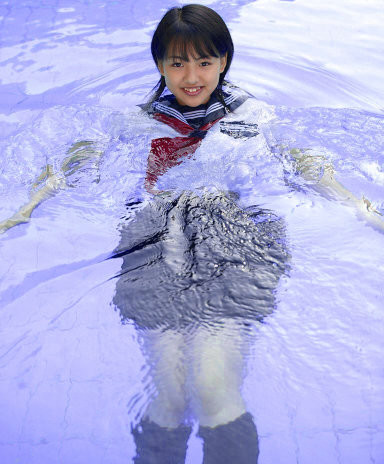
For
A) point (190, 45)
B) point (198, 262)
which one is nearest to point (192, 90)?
point (190, 45)

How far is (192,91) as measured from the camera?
2332mm

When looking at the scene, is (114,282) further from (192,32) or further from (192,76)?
(192,32)

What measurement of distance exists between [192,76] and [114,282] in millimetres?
959

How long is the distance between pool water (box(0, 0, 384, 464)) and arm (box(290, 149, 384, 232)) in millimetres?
58

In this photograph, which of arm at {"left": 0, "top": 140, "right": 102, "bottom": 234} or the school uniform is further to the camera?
arm at {"left": 0, "top": 140, "right": 102, "bottom": 234}

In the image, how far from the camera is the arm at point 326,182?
226 centimetres

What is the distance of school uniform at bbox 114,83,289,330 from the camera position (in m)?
1.80

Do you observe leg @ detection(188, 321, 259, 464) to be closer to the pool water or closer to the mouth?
the pool water

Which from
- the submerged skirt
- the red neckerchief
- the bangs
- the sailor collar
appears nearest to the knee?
the submerged skirt

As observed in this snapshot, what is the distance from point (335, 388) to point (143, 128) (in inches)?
57.0

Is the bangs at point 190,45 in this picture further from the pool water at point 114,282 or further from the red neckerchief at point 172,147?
the pool water at point 114,282

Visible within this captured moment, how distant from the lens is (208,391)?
160cm

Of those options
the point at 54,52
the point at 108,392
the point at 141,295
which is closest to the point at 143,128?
the point at 141,295

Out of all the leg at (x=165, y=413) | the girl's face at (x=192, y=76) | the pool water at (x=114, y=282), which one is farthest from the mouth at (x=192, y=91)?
the leg at (x=165, y=413)
